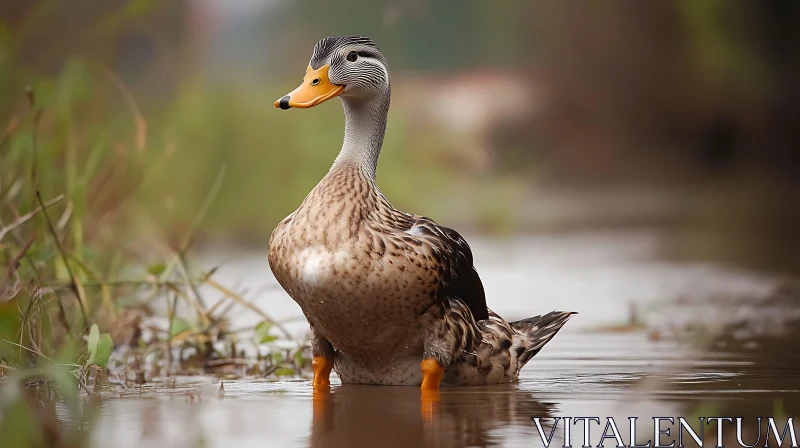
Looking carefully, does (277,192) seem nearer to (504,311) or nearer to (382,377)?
(504,311)

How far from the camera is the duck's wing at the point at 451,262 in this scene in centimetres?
505

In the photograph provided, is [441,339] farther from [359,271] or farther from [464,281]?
[359,271]

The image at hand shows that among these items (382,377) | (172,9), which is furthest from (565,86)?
(382,377)

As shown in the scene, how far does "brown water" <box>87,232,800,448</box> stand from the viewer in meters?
3.92

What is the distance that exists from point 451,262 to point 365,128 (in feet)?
2.25

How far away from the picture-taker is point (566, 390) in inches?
191

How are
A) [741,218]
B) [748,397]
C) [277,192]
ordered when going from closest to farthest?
[748,397]
[277,192]
[741,218]

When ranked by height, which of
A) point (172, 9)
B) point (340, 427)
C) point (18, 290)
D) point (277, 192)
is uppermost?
point (172, 9)

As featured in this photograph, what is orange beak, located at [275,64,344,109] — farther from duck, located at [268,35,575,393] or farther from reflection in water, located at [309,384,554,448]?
reflection in water, located at [309,384,554,448]

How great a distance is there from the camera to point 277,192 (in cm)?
1234

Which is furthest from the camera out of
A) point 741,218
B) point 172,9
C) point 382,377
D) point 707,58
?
point 707,58

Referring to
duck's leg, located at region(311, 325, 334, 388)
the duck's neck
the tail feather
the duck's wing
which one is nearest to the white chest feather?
the duck's wing

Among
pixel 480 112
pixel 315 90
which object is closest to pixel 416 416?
pixel 315 90

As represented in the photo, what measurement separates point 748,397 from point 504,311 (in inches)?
139
